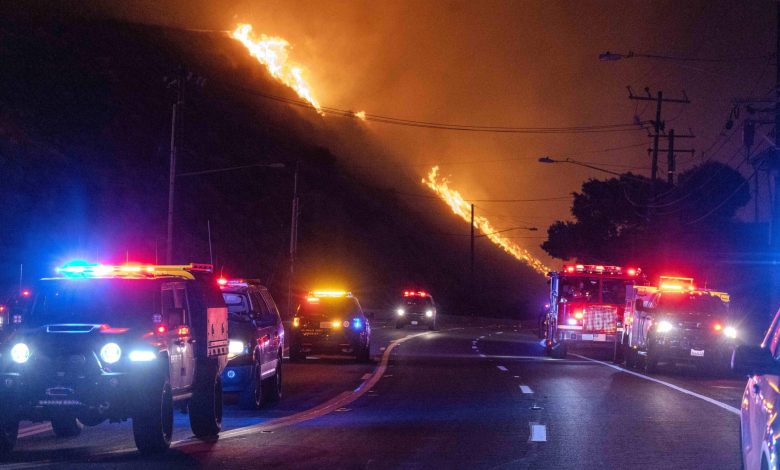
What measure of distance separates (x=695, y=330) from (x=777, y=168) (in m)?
7.48

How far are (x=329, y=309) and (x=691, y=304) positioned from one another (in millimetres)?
9700

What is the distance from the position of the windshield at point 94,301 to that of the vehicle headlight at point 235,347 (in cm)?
419

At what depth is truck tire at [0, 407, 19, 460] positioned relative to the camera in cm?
1206

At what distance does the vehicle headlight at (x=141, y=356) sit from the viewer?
484 inches

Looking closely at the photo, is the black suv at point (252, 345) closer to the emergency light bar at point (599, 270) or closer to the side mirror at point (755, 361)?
the side mirror at point (755, 361)

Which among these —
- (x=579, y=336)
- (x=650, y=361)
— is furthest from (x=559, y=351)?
(x=650, y=361)

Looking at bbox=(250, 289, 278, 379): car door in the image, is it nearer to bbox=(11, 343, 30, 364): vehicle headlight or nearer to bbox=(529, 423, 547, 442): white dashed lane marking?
bbox=(529, 423, 547, 442): white dashed lane marking

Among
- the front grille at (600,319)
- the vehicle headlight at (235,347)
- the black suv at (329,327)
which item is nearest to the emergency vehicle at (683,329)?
the front grille at (600,319)

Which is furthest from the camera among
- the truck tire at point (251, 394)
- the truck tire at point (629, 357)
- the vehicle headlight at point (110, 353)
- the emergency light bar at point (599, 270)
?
the emergency light bar at point (599, 270)

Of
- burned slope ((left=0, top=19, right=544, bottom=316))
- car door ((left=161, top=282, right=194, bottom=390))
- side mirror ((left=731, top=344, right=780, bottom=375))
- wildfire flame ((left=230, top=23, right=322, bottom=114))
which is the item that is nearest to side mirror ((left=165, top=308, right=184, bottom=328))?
car door ((left=161, top=282, right=194, bottom=390))

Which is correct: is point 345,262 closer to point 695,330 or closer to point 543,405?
point 695,330

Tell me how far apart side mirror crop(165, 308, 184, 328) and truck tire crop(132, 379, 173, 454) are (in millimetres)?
732

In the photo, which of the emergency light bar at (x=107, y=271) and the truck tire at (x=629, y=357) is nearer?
the emergency light bar at (x=107, y=271)

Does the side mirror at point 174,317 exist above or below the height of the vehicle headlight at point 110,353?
above
